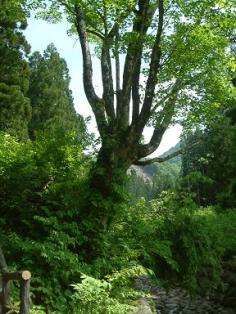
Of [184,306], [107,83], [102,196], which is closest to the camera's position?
[102,196]

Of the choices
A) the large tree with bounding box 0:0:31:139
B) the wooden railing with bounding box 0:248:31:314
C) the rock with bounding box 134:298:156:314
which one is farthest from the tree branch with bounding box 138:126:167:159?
the large tree with bounding box 0:0:31:139

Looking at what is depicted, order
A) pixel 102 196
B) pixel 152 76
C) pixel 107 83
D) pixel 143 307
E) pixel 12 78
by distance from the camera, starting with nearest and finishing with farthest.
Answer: pixel 143 307 → pixel 102 196 → pixel 152 76 → pixel 107 83 → pixel 12 78

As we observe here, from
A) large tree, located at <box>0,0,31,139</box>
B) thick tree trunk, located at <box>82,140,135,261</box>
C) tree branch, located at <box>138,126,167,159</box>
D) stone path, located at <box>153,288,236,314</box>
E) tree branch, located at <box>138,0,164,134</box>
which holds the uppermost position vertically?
large tree, located at <box>0,0,31,139</box>

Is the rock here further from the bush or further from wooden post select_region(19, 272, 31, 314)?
wooden post select_region(19, 272, 31, 314)

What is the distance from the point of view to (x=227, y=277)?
14875 mm

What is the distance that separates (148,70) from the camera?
10.4 meters

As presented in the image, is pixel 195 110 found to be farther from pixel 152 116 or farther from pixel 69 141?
pixel 69 141

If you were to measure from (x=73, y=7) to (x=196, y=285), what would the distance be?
23.0 ft

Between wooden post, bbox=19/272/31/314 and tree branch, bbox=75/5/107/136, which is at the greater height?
tree branch, bbox=75/5/107/136

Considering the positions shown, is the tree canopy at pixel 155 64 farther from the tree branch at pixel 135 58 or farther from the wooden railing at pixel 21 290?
the wooden railing at pixel 21 290

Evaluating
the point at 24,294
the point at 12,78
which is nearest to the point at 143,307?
the point at 24,294

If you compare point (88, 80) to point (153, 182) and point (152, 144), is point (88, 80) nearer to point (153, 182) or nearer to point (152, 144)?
point (152, 144)

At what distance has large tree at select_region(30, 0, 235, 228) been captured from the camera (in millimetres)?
9734

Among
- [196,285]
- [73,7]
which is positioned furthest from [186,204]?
[73,7]
